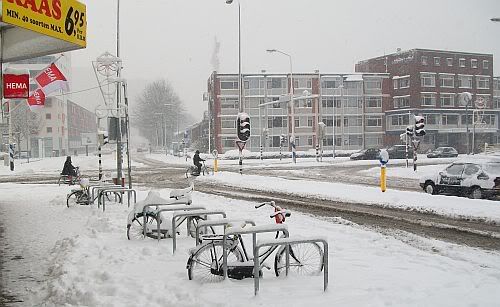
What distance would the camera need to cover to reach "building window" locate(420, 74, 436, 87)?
6956cm

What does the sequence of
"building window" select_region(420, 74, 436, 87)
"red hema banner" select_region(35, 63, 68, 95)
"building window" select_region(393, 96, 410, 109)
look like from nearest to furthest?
"red hema banner" select_region(35, 63, 68, 95) < "building window" select_region(420, 74, 436, 87) < "building window" select_region(393, 96, 410, 109)

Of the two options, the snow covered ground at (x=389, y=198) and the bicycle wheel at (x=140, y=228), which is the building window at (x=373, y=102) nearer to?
the snow covered ground at (x=389, y=198)

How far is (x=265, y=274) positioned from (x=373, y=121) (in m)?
68.1

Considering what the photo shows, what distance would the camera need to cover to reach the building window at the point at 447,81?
7069 centimetres

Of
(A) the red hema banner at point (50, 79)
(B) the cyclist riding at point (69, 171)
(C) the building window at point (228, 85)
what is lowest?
(B) the cyclist riding at point (69, 171)

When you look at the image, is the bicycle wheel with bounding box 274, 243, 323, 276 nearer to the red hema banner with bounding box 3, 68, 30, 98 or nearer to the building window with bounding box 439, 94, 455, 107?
the red hema banner with bounding box 3, 68, 30, 98

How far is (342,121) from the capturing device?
2768 inches

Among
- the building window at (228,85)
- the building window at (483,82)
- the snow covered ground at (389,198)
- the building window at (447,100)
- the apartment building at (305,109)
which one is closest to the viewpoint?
the snow covered ground at (389,198)

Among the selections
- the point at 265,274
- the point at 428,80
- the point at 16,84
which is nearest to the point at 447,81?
the point at 428,80

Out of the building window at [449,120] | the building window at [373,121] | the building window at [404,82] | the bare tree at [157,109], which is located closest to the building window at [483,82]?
the building window at [449,120]

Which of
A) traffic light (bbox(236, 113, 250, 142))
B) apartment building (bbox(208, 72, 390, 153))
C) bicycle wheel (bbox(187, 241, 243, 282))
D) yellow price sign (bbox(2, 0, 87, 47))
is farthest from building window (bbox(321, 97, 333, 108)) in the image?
bicycle wheel (bbox(187, 241, 243, 282))

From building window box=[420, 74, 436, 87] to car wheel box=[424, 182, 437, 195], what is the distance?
55321 millimetres

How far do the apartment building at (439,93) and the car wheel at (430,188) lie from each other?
52135 mm

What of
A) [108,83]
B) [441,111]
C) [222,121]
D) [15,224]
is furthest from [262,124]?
[15,224]
